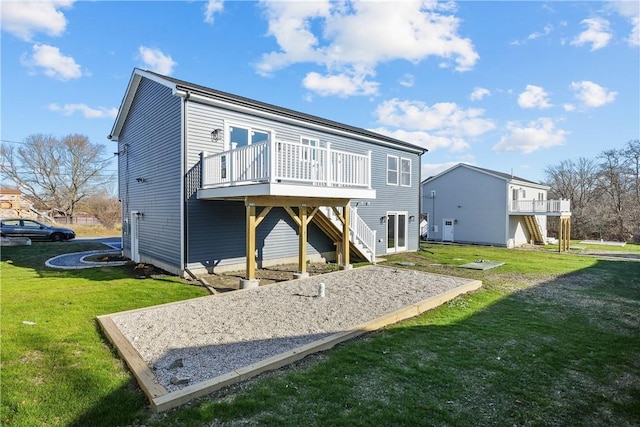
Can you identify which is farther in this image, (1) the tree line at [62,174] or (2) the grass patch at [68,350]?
(1) the tree line at [62,174]

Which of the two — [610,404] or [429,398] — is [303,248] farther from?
[610,404]

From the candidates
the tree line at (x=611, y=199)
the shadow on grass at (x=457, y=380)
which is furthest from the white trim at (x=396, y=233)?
the tree line at (x=611, y=199)

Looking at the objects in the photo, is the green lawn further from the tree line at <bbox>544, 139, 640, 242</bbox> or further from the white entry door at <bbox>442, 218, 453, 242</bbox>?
the tree line at <bbox>544, 139, 640, 242</bbox>

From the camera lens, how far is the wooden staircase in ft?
85.1

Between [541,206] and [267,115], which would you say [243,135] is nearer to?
[267,115]

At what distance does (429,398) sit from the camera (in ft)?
11.7

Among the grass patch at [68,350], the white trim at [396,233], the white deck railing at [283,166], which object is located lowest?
the grass patch at [68,350]

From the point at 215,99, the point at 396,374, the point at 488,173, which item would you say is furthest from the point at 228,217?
the point at 488,173

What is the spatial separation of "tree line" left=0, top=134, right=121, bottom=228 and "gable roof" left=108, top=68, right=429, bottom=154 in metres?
24.3

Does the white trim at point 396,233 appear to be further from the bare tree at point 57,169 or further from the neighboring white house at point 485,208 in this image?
the bare tree at point 57,169

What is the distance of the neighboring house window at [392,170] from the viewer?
1661cm

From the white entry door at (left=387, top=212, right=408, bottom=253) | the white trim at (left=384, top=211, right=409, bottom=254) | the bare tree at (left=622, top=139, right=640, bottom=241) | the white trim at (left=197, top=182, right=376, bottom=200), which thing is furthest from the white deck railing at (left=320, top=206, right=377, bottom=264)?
the bare tree at (left=622, top=139, right=640, bottom=241)

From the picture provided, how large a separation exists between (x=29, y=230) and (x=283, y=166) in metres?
20.7

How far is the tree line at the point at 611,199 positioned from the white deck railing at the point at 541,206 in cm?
1381
